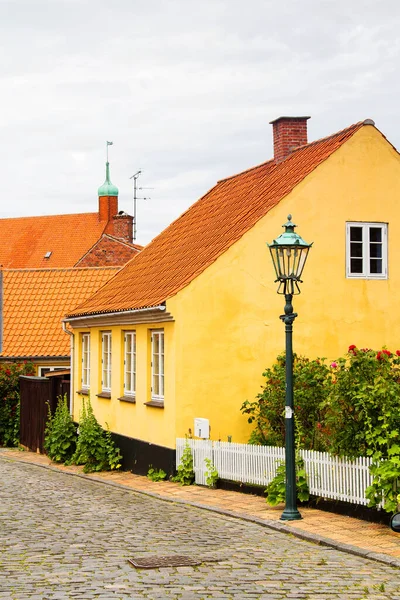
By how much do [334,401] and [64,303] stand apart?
20.5 m

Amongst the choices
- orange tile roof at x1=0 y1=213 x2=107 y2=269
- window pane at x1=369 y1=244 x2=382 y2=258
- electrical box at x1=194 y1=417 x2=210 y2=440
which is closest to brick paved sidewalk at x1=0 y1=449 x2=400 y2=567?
electrical box at x1=194 y1=417 x2=210 y2=440

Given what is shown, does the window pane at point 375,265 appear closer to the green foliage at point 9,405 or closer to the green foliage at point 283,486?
the green foliage at point 283,486

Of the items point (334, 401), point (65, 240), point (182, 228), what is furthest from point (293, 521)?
point (65, 240)

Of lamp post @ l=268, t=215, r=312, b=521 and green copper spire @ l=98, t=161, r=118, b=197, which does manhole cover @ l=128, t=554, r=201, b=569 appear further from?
green copper spire @ l=98, t=161, r=118, b=197

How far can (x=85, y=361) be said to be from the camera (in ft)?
77.9

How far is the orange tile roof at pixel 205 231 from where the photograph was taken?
59.7 feet

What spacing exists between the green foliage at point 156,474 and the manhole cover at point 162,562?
7465 mm

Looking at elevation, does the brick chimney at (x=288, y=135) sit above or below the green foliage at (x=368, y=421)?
above

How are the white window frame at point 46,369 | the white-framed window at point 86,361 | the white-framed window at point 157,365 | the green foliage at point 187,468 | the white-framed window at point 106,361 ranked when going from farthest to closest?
the white window frame at point 46,369
the white-framed window at point 86,361
the white-framed window at point 106,361
the white-framed window at point 157,365
the green foliage at point 187,468

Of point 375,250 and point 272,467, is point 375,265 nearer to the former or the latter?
point 375,250

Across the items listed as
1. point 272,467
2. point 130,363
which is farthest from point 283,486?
point 130,363

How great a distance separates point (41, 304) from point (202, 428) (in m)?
16.5

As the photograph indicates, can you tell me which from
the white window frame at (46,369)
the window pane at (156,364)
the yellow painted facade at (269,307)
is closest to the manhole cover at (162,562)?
the yellow painted facade at (269,307)

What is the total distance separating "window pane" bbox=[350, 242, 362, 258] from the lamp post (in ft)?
17.7
